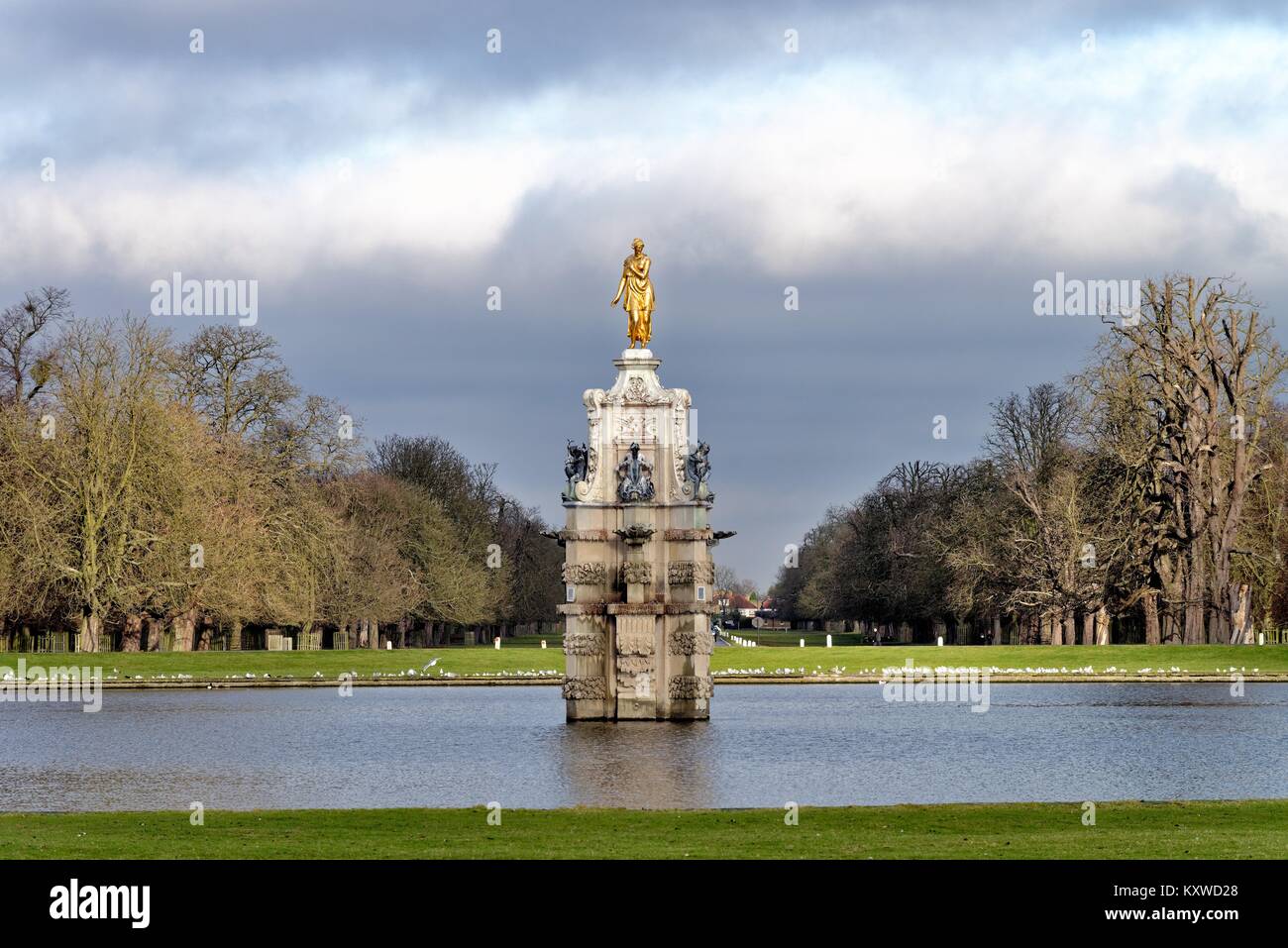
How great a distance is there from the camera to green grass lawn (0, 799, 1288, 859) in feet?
65.7

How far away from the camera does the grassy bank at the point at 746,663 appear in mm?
70438

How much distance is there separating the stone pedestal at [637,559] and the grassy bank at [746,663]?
2738 centimetres

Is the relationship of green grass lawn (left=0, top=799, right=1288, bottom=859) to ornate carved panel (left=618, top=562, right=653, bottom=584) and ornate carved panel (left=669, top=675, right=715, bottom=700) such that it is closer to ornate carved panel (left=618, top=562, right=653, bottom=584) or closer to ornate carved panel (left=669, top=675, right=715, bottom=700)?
ornate carved panel (left=618, top=562, right=653, bottom=584)

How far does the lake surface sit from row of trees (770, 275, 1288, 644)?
19.1 m

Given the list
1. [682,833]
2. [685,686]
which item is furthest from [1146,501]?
[682,833]

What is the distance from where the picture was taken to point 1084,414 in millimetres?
80312

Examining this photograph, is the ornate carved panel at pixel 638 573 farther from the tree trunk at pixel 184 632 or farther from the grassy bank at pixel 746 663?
the tree trunk at pixel 184 632

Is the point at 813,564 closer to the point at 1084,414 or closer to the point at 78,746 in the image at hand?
the point at 1084,414

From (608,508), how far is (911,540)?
69525 mm

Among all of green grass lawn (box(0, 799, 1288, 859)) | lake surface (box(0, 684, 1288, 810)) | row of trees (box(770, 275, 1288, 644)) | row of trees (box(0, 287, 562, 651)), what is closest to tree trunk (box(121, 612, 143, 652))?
row of trees (box(0, 287, 562, 651))

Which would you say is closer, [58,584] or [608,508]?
[608,508]

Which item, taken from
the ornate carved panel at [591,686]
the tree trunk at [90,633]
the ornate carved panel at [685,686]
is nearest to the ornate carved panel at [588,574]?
the ornate carved panel at [591,686]
